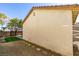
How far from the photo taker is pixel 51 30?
59.9 inches

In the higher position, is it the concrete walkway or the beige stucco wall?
the beige stucco wall

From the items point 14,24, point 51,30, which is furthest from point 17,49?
point 51,30

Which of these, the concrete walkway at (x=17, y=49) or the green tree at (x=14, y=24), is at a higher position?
the green tree at (x=14, y=24)

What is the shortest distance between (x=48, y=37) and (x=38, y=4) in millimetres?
328

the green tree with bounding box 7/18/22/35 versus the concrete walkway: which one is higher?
the green tree with bounding box 7/18/22/35

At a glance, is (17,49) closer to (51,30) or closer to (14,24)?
(14,24)

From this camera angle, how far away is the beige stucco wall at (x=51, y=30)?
1.49 m

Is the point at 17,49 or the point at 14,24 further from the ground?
the point at 14,24

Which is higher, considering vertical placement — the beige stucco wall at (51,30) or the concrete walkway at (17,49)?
the beige stucco wall at (51,30)

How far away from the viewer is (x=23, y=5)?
153 cm

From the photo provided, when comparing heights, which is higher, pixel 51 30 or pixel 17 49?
pixel 51 30

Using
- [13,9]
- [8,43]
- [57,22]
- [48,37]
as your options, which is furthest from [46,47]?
[13,9]

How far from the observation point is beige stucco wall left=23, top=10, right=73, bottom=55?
1.49 meters

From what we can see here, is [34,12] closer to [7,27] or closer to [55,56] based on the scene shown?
[7,27]
